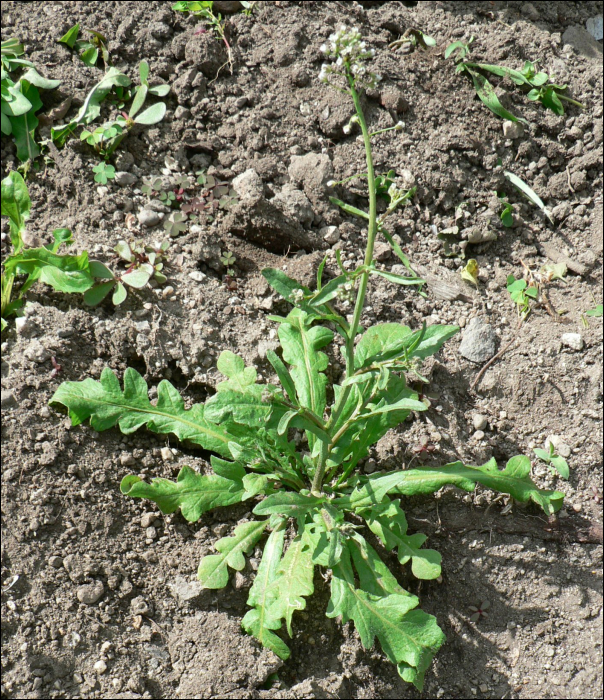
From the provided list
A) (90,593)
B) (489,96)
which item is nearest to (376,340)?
(90,593)

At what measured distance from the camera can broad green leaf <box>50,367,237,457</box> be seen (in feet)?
9.00

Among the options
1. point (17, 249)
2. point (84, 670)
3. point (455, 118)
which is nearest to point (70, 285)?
point (17, 249)

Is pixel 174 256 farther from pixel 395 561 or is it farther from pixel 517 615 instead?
pixel 517 615

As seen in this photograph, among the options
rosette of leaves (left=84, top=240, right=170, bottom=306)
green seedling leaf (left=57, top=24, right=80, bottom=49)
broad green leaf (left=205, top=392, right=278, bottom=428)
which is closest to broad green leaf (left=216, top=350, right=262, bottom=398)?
broad green leaf (left=205, top=392, right=278, bottom=428)

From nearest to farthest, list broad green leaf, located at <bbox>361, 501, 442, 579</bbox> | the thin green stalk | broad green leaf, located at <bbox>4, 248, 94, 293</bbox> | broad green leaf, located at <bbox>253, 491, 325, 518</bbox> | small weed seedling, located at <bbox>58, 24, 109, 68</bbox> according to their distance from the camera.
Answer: the thin green stalk → broad green leaf, located at <bbox>253, 491, 325, 518</bbox> → broad green leaf, located at <bbox>361, 501, 442, 579</bbox> → broad green leaf, located at <bbox>4, 248, 94, 293</bbox> → small weed seedling, located at <bbox>58, 24, 109, 68</bbox>

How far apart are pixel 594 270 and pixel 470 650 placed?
2211mm

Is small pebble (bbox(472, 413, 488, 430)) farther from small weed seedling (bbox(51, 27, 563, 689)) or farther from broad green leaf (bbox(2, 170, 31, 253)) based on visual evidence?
broad green leaf (bbox(2, 170, 31, 253))

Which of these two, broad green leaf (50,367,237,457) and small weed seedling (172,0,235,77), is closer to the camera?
broad green leaf (50,367,237,457)

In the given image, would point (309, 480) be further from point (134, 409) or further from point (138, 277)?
point (138, 277)

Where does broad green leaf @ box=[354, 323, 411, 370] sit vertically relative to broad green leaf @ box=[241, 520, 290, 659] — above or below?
above

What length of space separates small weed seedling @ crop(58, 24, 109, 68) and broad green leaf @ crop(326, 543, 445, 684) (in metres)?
3.24

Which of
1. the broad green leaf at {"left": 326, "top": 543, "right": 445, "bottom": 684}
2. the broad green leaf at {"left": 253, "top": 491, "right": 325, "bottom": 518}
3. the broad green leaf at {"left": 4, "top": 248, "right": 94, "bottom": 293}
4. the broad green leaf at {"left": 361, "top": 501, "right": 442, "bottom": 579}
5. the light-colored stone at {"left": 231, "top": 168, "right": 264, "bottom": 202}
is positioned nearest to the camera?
the broad green leaf at {"left": 253, "top": 491, "right": 325, "bottom": 518}

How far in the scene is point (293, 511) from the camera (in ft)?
8.02

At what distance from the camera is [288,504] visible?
2359 millimetres
